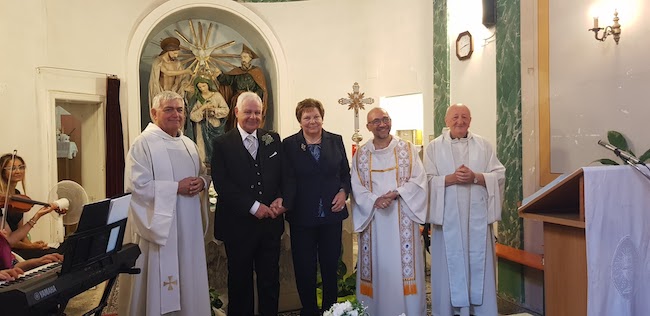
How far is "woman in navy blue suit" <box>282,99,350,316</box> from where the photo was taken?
147 inches

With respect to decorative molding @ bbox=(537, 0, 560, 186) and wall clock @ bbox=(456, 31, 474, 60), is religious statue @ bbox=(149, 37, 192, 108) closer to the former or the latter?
wall clock @ bbox=(456, 31, 474, 60)

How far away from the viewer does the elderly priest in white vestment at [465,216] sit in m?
3.96

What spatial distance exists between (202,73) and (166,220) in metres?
5.04

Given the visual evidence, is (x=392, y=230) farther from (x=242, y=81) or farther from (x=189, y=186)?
(x=242, y=81)

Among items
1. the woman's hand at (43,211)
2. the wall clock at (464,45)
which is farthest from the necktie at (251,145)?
the wall clock at (464,45)

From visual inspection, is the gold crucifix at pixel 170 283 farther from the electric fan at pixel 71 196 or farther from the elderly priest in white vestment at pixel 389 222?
the elderly priest in white vestment at pixel 389 222

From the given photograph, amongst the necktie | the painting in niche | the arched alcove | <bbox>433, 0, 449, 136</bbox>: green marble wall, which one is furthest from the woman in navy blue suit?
the painting in niche

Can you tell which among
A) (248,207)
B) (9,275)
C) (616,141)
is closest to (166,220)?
(248,207)

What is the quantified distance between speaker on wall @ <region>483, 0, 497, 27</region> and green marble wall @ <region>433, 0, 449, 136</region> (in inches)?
39.4

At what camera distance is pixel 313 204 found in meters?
3.71

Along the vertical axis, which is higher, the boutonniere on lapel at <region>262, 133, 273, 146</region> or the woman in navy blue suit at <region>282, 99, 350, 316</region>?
the boutonniere on lapel at <region>262, 133, 273, 146</region>

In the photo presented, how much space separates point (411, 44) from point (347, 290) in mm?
3908

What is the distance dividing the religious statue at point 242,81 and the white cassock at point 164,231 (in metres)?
4.74

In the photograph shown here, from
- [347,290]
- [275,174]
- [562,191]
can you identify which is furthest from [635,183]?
[347,290]
